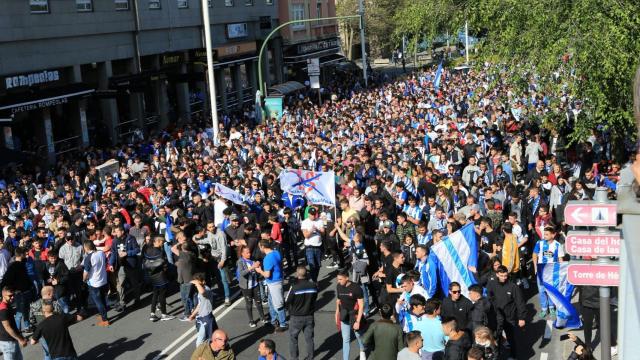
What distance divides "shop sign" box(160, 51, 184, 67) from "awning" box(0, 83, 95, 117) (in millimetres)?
7560

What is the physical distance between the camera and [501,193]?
54.6 ft

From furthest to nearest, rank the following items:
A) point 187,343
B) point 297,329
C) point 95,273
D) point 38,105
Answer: point 38,105 → point 95,273 → point 187,343 → point 297,329

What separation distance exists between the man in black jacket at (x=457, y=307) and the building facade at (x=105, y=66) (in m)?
21.0

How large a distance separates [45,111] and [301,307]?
22.7 m

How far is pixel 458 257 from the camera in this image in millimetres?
12805

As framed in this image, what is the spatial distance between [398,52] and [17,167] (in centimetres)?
5858

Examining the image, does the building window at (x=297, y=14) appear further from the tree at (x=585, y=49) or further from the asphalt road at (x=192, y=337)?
the asphalt road at (x=192, y=337)

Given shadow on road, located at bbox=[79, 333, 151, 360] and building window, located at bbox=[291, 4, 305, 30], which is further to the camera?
building window, located at bbox=[291, 4, 305, 30]

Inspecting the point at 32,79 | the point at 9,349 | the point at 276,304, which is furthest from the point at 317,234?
the point at 32,79

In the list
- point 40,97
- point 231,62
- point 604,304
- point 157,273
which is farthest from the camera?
point 231,62

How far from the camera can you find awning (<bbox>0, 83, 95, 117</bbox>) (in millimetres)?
28681

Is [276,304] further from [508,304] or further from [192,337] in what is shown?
[508,304]

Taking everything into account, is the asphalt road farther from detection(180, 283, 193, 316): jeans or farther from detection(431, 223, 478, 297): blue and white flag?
detection(431, 223, 478, 297): blue and white flag

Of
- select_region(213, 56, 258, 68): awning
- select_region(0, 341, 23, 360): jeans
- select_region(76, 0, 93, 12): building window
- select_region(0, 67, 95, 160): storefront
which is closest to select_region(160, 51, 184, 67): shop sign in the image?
select_region(213, 56, 258, 68): awning
